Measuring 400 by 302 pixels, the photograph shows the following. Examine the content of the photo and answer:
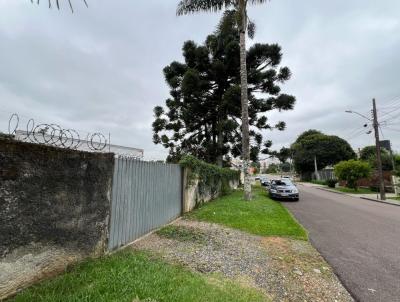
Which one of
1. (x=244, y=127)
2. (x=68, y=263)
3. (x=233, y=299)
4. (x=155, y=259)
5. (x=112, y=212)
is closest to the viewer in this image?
(x=233, y=299)

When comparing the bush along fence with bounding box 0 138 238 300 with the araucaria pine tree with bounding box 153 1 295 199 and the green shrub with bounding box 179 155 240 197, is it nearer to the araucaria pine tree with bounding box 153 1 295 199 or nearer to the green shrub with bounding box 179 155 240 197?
the green shrub with bounding box 179 155 240 197

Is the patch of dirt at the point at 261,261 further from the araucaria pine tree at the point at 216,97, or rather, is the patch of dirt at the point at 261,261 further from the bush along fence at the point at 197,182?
the araucaria pine tree at the point at 216,97

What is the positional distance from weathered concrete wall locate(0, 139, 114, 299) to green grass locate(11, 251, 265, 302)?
0.34 m

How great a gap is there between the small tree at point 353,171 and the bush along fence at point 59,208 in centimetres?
2496

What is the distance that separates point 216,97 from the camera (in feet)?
81.6

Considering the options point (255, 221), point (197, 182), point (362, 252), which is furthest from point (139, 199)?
point (197, 182)

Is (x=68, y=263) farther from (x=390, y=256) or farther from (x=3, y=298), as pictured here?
(x=390, y=256)

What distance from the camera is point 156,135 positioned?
26.4 metres

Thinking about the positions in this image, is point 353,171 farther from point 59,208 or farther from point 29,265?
point 29,265

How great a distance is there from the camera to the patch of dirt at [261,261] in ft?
13.3

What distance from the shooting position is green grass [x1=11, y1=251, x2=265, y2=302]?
319cm

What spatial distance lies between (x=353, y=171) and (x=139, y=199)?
2508cm

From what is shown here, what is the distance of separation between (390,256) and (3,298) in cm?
678

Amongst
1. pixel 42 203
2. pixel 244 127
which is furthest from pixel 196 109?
pixel 42 203
